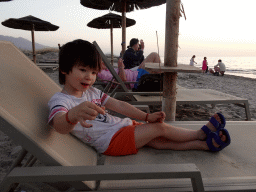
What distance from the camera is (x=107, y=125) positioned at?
1483mm

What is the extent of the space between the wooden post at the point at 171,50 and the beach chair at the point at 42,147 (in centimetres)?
111

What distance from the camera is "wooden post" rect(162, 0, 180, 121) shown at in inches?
80.6

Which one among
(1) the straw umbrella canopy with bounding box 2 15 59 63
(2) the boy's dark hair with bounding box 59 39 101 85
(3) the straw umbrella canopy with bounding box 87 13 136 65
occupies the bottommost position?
(2) the boy's dark hair with bounding box 59 39 101 85

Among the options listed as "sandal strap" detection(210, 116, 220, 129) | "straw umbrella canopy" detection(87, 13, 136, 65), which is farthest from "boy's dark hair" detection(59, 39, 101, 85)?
"straw umbrella canopy" detection(87, 13, 136, 65)

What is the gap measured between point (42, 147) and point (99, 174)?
12.8 inches

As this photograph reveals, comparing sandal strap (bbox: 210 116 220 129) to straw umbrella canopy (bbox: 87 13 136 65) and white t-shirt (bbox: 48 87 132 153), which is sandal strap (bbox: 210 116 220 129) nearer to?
white t-shirt (bbox: 48 87 132 153)

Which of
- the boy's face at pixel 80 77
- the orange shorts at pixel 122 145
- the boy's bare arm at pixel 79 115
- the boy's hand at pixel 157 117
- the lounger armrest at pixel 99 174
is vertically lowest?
the orange shorts at pixel 122 145

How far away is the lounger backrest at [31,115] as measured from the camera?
0.91 metres

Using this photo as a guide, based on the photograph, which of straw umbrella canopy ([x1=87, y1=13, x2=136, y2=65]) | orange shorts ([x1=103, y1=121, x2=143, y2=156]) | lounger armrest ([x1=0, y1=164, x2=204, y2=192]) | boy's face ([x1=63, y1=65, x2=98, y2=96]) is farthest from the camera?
straw umbrella canopy ([x1=87, y1=13, x2=136, y2=65])

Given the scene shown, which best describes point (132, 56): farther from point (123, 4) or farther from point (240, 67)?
point (240, 67)

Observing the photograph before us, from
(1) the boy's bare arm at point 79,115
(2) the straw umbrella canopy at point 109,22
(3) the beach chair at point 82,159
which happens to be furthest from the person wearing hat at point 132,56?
(2) the straw umbrella canopy at point 109,22

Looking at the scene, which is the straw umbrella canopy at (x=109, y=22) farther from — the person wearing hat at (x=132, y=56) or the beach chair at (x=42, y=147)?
the beach chair at (x=42, y=147)

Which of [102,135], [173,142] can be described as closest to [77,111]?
[102,135]

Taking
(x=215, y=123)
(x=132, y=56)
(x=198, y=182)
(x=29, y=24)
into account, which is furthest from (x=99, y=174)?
(x=29, y=24)
